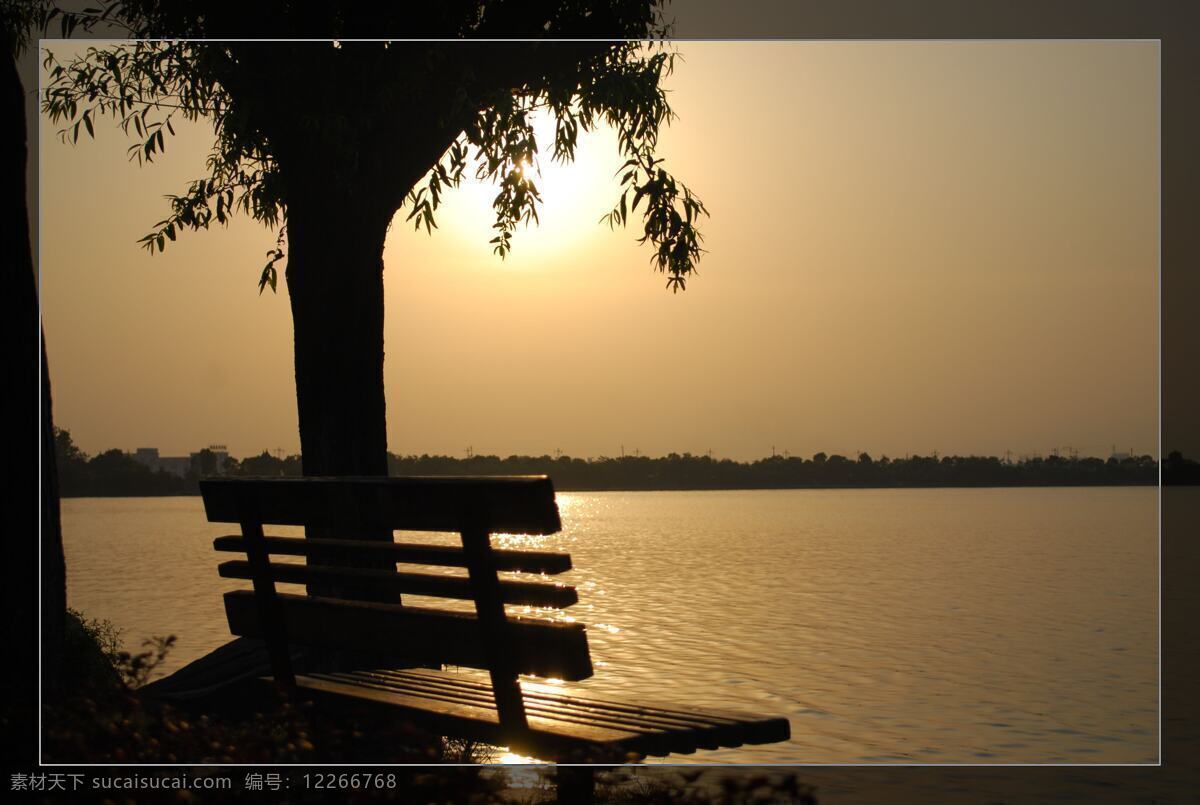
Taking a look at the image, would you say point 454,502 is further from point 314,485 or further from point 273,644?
point 273,644

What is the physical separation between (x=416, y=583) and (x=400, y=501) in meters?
0.34

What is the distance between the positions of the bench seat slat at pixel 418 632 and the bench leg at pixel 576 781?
1.41 ft

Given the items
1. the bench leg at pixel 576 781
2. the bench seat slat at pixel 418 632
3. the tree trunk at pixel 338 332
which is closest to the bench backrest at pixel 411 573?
the bench seat slat at pixel 418 632

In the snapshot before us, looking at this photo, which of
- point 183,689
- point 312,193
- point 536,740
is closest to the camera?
point 536,740

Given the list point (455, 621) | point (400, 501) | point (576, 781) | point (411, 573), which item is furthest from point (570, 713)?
point (400, 501)

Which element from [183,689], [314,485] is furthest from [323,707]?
[183,689]

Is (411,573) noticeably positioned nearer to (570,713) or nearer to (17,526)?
(570,713)

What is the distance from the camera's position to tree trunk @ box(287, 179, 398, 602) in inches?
343

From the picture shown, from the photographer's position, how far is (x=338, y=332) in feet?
28.7

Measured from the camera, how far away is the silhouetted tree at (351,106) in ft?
28.7

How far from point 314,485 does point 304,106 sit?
3994 mm

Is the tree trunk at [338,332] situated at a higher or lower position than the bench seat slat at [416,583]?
higher

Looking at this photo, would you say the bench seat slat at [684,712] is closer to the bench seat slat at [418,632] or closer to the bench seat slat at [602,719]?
the bench seat slat at [602,719]

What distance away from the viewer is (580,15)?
9.85 m
